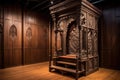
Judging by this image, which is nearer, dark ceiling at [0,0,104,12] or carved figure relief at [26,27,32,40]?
dark ceiling at [0,0,104,12]

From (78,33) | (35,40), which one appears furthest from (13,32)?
(78,33)

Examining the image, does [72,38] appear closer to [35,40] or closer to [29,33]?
[35,40]

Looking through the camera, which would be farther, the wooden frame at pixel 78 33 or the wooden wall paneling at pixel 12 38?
the wooden wall paneling at pixel 12 38

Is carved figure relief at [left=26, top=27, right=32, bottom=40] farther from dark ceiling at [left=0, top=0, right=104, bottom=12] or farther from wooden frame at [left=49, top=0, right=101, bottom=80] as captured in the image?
wooden frame at [left=49, top=0, right=101, bottom=80]

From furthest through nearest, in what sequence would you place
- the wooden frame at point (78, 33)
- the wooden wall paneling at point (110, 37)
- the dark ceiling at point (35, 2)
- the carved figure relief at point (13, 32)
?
the carved figure relief at point (13, 32)
the dark ceiling at point (35, 2)
the wooden wall paneling at point (110, 37)
the wooden frame at point (78, 33)

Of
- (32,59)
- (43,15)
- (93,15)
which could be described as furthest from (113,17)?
(32,59)

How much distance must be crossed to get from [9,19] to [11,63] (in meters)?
2.08

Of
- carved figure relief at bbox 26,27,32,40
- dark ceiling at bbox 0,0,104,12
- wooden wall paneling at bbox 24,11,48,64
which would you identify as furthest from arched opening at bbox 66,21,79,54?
carved figure relief at bbox 26,27,32,40

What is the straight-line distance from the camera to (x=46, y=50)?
735 cm

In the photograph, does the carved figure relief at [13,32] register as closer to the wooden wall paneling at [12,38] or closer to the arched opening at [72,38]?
the wooden wall paneling at [12,38]

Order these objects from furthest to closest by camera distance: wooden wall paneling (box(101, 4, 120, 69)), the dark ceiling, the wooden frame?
the dark ceiling, wooden wall paneling (box(101, 4, 120, 69)), the wooden frame

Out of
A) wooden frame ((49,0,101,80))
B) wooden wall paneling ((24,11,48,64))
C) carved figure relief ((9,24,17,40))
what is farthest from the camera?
wooden wall paneling ((24,11,48,64))

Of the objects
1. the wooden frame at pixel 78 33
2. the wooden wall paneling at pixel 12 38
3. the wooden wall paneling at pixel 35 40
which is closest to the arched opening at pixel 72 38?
the wooden frame at pixel 78 33

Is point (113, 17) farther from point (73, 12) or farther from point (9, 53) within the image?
point (9, 53)
